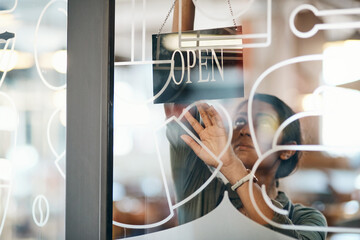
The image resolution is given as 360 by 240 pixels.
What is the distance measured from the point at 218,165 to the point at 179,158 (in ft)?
0.42

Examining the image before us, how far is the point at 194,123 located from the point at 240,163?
0.20 m

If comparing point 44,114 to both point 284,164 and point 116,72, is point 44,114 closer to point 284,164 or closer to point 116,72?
point 116,72

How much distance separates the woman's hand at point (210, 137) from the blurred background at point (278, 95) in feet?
0.19

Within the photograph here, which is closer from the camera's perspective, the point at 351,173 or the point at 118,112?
the point at 351,173

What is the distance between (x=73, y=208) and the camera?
137 cm

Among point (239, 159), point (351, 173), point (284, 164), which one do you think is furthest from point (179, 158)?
point (351, 173)

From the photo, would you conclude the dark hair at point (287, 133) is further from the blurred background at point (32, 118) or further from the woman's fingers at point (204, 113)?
the blurred background at point (32, 118)
